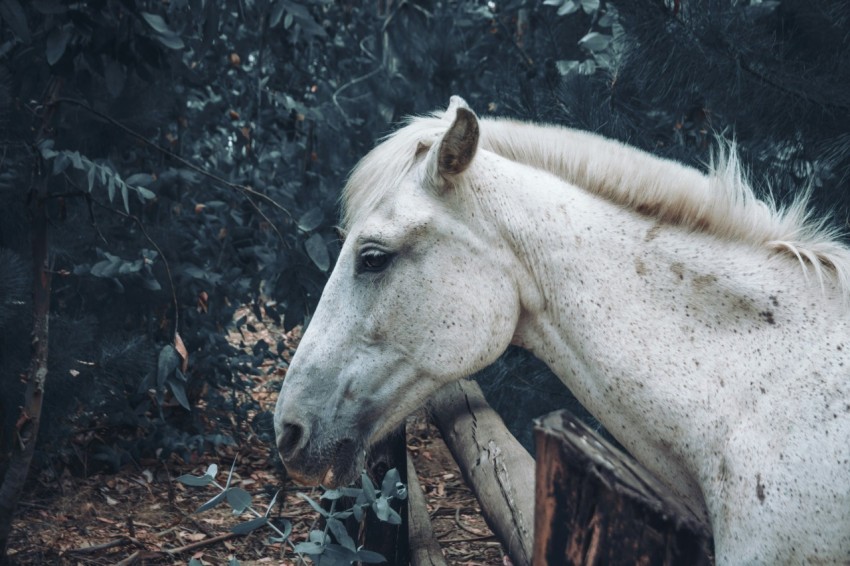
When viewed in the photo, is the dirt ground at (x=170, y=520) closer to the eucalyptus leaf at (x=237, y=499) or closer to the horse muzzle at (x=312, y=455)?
the horse muzzle at (x=312, y=455)

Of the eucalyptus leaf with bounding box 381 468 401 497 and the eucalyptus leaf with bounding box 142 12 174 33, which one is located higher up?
the eucalyptus leaf with bounding box 142 12 174 33

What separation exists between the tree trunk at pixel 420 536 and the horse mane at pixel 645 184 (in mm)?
1270

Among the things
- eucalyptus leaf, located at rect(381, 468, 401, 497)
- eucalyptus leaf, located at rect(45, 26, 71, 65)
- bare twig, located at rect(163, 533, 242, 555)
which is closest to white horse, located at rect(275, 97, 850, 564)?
eucalyptus leaf, located at rect(381, 468, 401, 497)

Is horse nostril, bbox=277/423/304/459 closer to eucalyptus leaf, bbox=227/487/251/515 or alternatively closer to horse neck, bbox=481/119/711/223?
eucalyptus leaf, bbox=227/487/251/515

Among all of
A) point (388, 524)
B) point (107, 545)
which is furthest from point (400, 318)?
point (107, 545)

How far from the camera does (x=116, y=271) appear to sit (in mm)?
3025

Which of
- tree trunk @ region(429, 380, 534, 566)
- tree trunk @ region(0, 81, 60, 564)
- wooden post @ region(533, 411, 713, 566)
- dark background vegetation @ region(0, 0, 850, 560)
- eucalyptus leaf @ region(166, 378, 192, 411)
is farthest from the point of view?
dark background vegetation @ region(0, 0, 850, 560)

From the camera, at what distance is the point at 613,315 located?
194cm

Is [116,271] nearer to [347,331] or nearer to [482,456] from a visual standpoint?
[347,331]

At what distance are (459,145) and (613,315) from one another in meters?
0.62

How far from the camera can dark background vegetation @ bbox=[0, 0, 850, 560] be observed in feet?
9.74

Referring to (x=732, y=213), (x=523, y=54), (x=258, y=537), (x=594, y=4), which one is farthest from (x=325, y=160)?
(x=732, y=213)

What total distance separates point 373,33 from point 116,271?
3.24 metres

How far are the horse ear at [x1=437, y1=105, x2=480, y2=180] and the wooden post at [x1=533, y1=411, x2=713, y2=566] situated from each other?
3.51 feet
